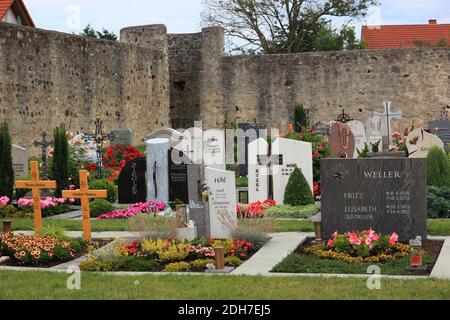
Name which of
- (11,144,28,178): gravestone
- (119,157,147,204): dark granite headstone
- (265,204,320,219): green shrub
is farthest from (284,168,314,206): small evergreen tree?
(11,144,28,178): gravestone

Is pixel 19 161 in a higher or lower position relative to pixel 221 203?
higher

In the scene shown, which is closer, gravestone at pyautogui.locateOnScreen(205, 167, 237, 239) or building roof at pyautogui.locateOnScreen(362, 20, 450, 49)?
gravestone at pyautogui.locateOnScreen(205, 167, 237, 239)

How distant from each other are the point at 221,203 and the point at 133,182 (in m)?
5.69

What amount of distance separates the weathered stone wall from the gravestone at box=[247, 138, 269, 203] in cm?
912

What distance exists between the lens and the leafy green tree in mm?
18594

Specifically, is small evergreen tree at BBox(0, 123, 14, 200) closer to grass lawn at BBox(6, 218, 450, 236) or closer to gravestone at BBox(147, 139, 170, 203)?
grass lawn at BBox(6, 218, 450, 236)

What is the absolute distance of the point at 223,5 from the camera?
1747 inches

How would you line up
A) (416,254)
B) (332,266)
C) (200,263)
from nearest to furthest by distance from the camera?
(416,254) < (332,266) < (200,263)

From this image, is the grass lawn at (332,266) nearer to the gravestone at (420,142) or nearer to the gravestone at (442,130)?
the gravestone at (420,142)

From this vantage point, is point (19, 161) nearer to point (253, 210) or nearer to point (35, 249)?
point (253, 210)

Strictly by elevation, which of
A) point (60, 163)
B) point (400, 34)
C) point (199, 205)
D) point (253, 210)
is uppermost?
point (400, 34)

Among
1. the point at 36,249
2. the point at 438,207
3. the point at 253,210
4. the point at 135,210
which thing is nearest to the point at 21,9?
the point at 135,210

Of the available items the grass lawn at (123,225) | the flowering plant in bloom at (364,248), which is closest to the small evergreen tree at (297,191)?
the grass lawn at (123,225)

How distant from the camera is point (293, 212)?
15961 mm
